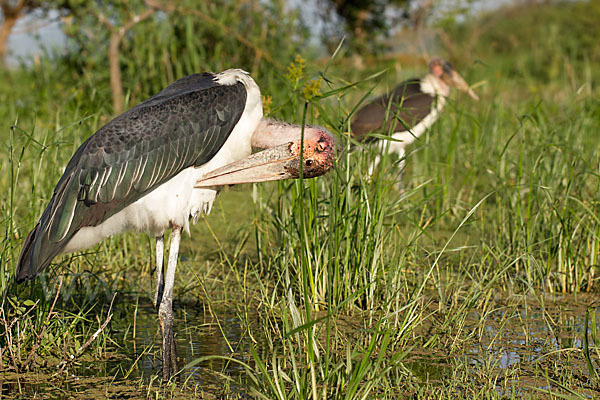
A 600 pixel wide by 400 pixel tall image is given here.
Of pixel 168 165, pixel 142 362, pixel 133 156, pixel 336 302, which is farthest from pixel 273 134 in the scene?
pixel 142 362

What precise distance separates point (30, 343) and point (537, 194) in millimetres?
2508

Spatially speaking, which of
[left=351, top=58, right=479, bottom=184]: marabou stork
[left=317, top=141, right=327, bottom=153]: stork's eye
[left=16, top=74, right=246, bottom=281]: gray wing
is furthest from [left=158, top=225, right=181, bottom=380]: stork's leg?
[left=351, top=58, right=479, bottom=184]: marabou stork

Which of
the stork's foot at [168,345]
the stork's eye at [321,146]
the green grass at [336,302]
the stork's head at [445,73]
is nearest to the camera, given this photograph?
the green grass at [336,302]

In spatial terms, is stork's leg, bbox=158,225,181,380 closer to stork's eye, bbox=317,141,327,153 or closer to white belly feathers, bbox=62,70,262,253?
white belly feathers, bbox=62,70,262,253

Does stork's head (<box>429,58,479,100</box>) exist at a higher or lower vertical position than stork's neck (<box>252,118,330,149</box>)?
lower

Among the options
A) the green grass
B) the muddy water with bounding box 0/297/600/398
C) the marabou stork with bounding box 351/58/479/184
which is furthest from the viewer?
the marabou stork with bounding box 351/58/479/184

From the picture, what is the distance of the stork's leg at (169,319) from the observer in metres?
2.94

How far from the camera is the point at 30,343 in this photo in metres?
2.96

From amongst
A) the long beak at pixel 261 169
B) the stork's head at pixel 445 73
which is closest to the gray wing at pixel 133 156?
the long beak at pixel 261 169

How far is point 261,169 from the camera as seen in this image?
10.4 feet

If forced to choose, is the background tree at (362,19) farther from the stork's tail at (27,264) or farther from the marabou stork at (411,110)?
the stork's tail at (27,264)

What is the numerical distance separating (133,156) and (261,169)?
50cm

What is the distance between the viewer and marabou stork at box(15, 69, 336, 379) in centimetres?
299

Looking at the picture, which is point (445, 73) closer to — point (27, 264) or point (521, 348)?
point (521, 348)
